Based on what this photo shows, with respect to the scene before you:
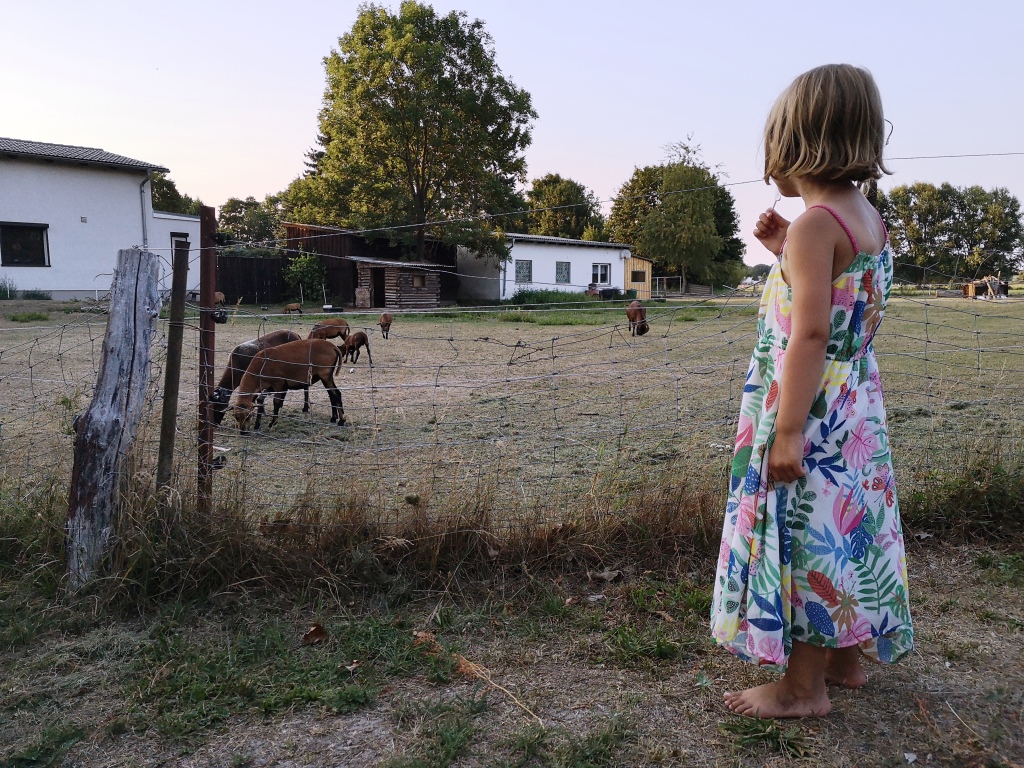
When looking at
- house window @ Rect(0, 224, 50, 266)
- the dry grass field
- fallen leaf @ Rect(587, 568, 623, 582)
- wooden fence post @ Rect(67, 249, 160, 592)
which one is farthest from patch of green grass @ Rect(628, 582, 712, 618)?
house window @ Rect(0, 224, 50, 266)

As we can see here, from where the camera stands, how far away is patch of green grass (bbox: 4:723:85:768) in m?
1.95

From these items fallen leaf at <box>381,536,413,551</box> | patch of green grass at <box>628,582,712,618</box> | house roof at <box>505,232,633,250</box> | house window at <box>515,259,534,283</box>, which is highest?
house roof at <box>505,232,633,250</box>

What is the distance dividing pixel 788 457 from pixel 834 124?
86cm

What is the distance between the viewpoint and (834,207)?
188cm

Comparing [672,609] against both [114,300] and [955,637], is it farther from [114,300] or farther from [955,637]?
[114,300]

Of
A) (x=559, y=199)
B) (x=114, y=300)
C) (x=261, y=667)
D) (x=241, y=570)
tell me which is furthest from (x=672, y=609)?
(x=559, y=199)

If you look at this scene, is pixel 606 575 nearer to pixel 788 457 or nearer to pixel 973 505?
pixel 788 457

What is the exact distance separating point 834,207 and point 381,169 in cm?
3224

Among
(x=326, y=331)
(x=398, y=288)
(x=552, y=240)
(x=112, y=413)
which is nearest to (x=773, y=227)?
(x=112, y=413)

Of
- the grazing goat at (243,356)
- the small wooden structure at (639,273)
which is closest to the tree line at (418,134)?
the small wooden structure at (639,273)

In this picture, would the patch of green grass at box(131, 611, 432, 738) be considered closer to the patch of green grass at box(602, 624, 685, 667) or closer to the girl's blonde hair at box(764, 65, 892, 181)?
the patch of green grass at box(602, 624, 685, 667)

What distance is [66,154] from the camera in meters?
25.7

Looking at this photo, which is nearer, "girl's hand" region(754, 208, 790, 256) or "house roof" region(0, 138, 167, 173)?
"girl's hand" region(754, 208, 790, 256)

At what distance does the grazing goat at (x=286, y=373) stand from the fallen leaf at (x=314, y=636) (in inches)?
153
